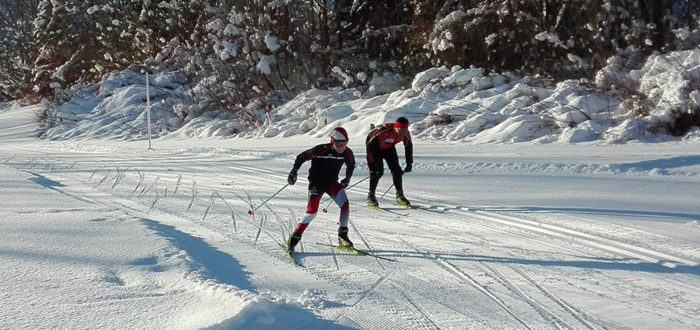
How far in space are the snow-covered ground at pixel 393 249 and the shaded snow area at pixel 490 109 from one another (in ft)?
2.95

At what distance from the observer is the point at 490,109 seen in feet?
42.0

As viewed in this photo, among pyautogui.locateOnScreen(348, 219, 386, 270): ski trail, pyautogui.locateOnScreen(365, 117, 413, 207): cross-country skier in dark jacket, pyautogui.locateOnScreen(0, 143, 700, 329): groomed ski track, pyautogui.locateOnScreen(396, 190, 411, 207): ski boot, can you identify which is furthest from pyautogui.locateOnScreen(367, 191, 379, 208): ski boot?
pyautogui.locateOnScreen(348, 219, 386, 270): ski trail

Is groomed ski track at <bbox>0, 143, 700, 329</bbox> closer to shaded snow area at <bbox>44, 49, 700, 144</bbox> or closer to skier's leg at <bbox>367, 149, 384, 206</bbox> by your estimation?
skier's leg at <bbox>367, 149, 384, 206</bbox>

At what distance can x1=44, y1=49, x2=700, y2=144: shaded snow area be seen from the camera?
10312 millimetres

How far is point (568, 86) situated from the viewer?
12398 mm

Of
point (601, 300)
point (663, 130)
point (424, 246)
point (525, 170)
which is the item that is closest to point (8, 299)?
point (424, 246)

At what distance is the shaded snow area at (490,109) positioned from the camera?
10.3 meters

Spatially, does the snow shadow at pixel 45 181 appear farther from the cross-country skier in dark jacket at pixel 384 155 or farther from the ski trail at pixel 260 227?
the cross-country skier in dark jacket at pixel 384 155

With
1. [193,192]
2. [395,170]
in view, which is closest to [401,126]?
[395,170]

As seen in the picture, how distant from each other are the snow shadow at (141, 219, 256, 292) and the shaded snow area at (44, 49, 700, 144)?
7716mm

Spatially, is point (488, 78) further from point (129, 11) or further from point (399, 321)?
point (129, 11)


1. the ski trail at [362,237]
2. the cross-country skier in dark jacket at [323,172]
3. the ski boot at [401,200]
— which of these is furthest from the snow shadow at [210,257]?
the ski boot at [401,200]

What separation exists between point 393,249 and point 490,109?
8135 millimetres

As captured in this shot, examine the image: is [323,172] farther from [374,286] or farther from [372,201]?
[372,201]
